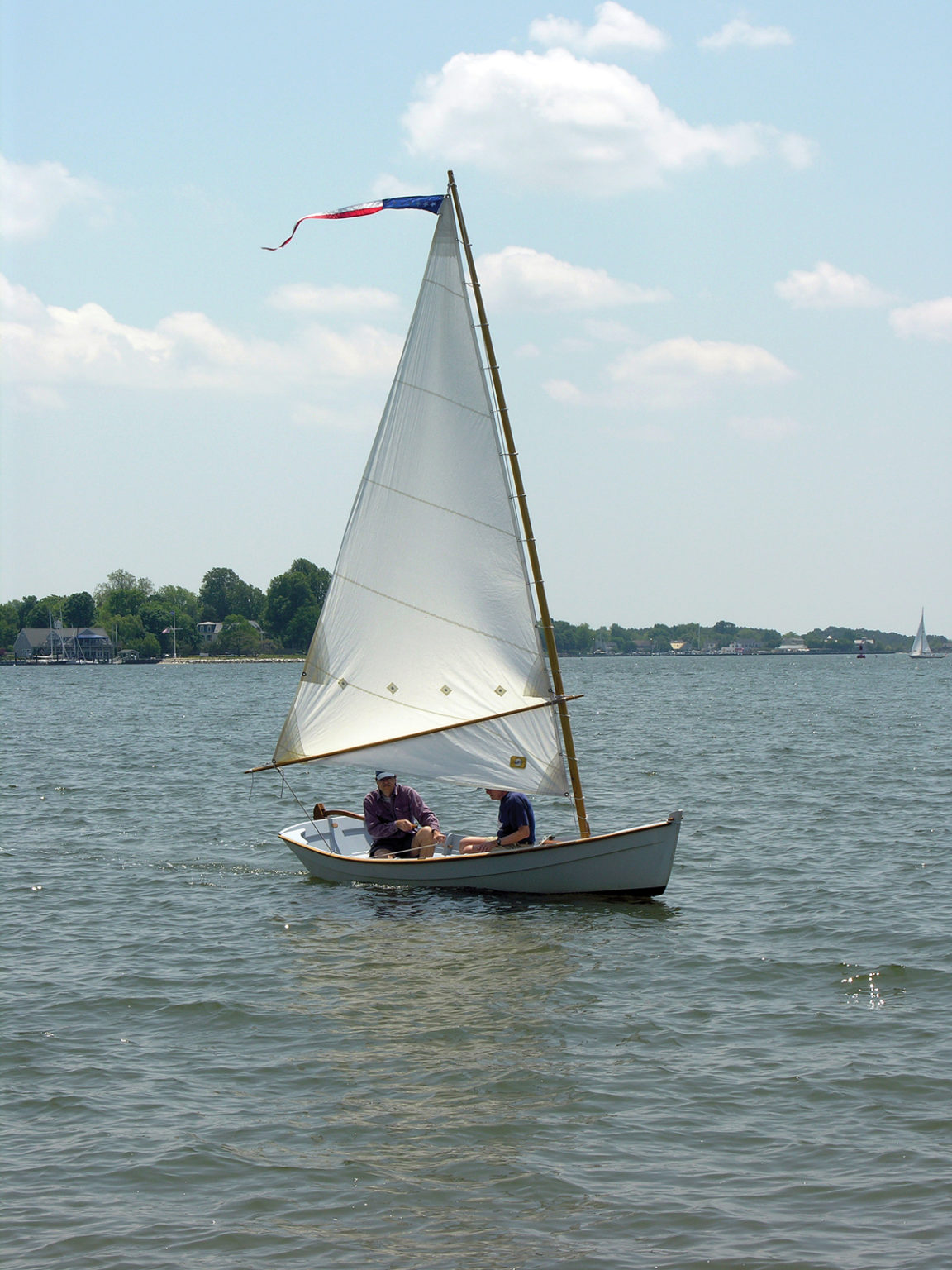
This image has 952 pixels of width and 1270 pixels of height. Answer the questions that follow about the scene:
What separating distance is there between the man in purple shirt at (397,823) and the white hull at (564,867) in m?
0.32

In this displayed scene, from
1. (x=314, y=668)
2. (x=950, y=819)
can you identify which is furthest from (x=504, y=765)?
(x=950, y=819)

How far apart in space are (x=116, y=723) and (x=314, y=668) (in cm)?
5155

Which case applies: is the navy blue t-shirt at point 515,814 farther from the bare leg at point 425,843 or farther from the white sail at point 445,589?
the bare leg at point 425,843

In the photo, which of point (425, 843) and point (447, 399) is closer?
point (447, 399)

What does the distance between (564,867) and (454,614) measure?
13.0ft

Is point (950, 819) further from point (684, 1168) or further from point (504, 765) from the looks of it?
point (684, 1168)

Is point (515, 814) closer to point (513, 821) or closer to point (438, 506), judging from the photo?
point (513, 821)

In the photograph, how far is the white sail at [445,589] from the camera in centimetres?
1738

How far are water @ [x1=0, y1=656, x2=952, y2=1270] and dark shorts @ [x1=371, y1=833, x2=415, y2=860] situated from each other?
0.67m

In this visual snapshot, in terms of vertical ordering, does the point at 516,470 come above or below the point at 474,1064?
above

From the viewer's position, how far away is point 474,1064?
10836 mm

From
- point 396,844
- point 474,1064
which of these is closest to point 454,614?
point 396,844

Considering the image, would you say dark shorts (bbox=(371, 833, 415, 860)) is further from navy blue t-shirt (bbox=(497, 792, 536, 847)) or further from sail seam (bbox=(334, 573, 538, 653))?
sail seam (bbox=(334, 573, 538, 653))

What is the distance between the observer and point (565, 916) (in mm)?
16641
